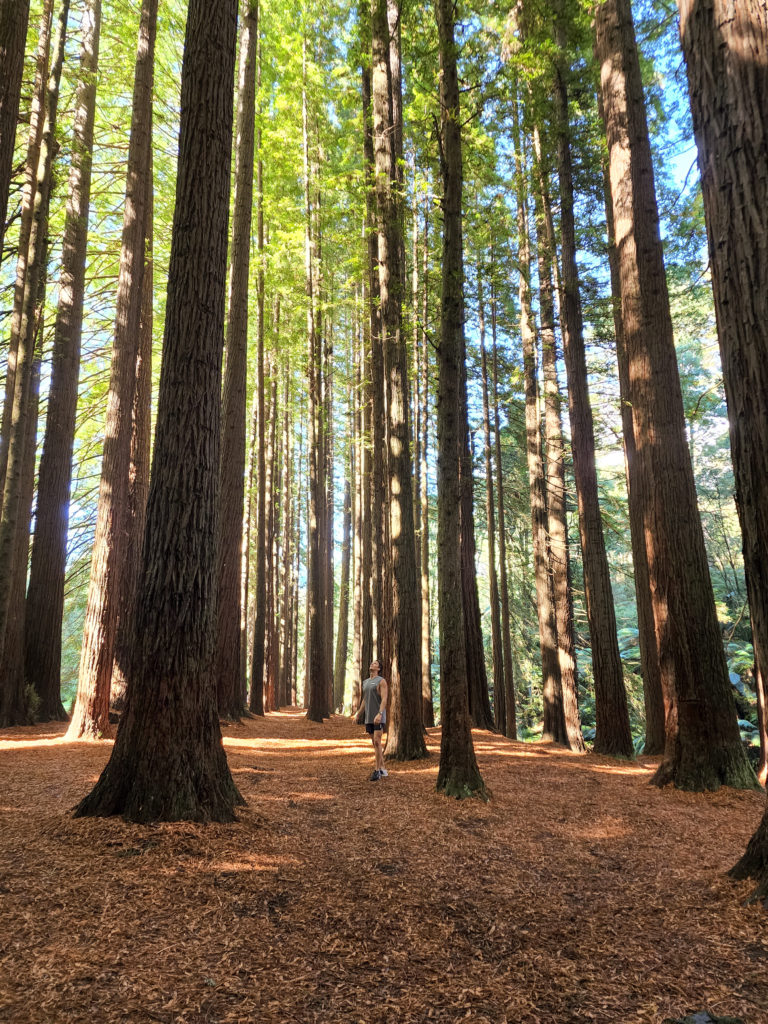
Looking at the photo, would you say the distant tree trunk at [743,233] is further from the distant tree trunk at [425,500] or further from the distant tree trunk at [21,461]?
the distant tree trunk at [425,500]

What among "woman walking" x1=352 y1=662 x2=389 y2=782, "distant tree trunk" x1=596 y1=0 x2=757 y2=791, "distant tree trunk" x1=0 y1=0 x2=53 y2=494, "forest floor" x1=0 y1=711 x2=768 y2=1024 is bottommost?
"forest floor" x1=0 y1=711 x2=768 y2=1024

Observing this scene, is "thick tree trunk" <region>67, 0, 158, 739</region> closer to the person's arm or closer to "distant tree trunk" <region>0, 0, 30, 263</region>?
"distant tree trunk" <region>0, 0, 30, 263</region>

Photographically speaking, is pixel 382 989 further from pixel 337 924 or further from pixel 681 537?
pixel 681 537

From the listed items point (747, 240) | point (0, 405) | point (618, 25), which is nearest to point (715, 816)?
point (747, 240)

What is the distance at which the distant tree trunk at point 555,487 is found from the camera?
10945 millimetres

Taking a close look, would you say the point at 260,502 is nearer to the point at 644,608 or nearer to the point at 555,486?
the point at 555,486

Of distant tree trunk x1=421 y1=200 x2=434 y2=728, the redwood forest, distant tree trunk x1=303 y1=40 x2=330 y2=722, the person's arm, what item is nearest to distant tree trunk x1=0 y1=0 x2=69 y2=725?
the redwood forest

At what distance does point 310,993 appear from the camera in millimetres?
2357

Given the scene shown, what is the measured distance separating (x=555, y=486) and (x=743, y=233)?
9.01 metres

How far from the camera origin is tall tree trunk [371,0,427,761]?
27.7ft

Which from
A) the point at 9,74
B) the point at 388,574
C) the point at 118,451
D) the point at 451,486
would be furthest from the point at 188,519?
the point at 388,574

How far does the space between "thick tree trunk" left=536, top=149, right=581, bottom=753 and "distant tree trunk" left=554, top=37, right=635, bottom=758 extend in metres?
1.01

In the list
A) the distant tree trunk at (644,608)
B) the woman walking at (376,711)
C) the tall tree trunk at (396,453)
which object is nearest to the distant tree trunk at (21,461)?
the tall tree trunk at (396,453)

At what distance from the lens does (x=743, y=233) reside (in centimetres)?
314
